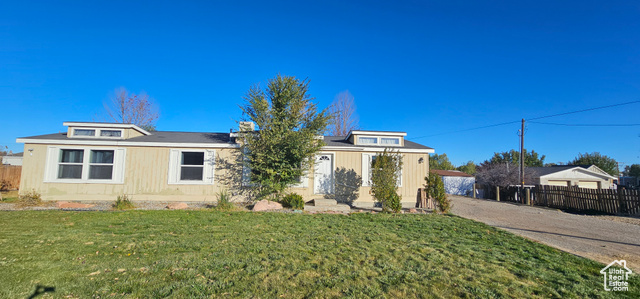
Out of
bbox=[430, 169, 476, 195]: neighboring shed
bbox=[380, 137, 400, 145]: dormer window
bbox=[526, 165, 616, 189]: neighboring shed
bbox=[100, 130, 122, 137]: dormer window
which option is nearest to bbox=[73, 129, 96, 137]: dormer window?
bbox=[100, 130, 122, 137]: dormer window

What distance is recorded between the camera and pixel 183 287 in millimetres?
3256

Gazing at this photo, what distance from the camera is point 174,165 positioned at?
11.6 m

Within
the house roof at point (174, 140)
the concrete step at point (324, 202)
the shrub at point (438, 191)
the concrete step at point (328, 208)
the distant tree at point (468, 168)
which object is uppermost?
the distant tree at point (468, 168)

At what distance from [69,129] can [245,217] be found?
956cm

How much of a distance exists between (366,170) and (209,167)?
6591mm

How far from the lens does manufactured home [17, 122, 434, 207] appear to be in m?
11.2

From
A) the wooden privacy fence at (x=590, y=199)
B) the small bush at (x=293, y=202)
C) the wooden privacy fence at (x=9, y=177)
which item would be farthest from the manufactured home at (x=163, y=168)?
the wooden privacy fence at (x=590, y=199)

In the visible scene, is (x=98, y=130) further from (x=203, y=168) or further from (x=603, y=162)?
(x=603, y=162)

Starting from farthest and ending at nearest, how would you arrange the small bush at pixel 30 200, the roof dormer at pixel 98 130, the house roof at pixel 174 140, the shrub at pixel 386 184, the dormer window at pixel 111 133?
the dormer window at pixel 111 133 < the roof dormer at pixel 98 130 < the house roof at pixel 174 140 < the small bush at pixel 30 200 < the shrub at pixel 386 184

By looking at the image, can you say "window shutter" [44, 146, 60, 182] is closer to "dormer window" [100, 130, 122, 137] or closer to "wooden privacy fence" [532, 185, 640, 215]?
"dormer window" [100, 130, 122, 137]

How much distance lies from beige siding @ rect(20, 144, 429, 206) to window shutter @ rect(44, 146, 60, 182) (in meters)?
0.17

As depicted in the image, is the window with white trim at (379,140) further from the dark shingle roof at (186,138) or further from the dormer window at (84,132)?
the dormer window at (84,132)

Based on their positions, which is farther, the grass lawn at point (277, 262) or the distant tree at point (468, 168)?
the distant tree at point (468, 168)

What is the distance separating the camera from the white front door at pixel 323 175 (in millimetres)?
11961
